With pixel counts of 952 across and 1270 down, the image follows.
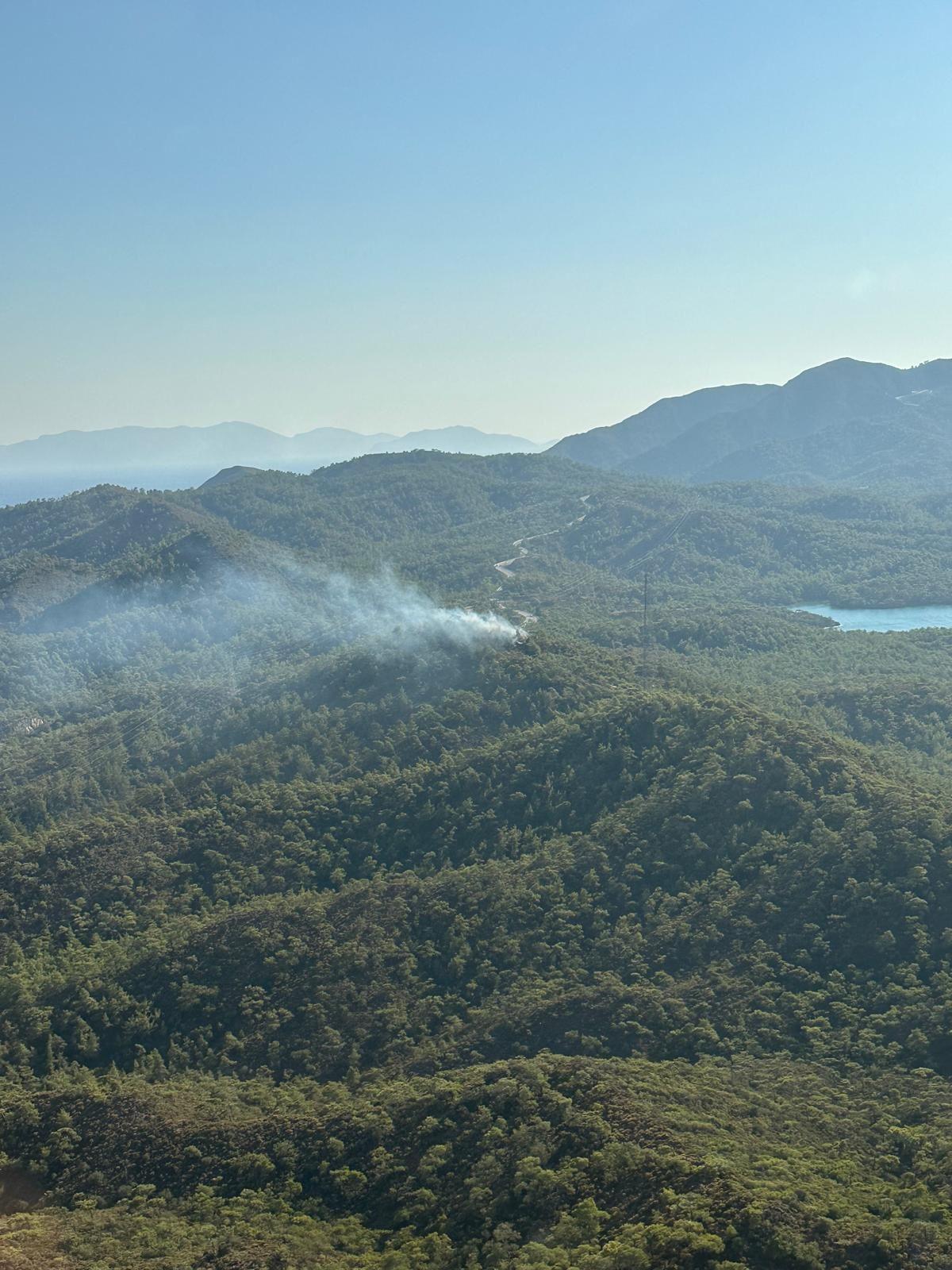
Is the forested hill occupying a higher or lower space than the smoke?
lower

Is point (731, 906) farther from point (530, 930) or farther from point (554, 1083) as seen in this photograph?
point (554, 1083)

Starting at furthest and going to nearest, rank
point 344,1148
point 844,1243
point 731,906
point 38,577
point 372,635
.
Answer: point 38,577 → point 372,635 → point 731,906 → point 344,1148 → point 844,1243

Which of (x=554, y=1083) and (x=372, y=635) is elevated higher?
(x=372, y=635)

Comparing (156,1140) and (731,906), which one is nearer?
(156,1140)

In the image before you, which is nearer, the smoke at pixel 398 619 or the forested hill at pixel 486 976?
the forested hill at pixel 486 976

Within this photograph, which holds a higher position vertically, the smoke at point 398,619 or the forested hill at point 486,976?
the smoke at point 398,619

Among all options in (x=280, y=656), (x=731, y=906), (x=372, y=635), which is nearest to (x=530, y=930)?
(x=731, y=906)

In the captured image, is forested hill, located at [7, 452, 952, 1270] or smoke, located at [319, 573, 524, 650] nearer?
forested hill, located at [7, 452, 952, 1270]

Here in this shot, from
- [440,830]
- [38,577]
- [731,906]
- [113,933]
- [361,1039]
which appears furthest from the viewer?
[38,577]
